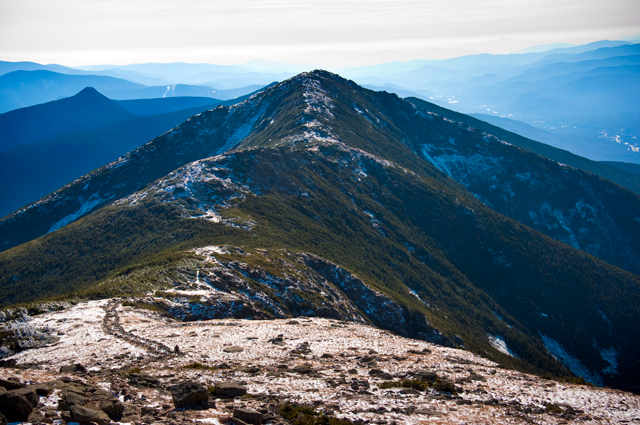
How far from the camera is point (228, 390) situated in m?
29.5

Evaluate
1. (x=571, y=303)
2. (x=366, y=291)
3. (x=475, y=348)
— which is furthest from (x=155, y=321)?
(x=571, y=303)

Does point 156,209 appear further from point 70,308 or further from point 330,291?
point 70,308

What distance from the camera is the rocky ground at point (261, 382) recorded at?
82.5 feet

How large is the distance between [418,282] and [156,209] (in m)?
118

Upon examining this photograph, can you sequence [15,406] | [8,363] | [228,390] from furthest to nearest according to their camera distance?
[8,363] → [228,390] → [15,406]

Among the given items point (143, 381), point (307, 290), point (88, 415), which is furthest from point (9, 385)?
point (307, 290)

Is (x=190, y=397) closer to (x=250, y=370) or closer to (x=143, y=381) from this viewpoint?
(x=143, y=381)

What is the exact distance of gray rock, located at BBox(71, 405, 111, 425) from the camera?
21.3 meters

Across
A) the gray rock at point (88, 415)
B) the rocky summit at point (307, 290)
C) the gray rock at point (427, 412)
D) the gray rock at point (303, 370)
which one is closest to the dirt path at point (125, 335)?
the rocky summit at point (307, 290)

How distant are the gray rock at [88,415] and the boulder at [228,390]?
28.8 ft

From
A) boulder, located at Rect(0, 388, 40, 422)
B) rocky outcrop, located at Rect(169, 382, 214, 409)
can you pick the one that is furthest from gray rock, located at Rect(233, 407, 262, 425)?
boulder, located at Rect(0, 388, 40, 422)

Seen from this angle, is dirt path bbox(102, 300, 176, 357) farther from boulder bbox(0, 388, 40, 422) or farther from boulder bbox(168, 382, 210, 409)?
boulder bbox(0, 388, 40, 422)

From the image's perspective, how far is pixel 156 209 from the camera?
14588 centimetres

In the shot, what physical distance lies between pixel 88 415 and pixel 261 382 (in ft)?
50.2
